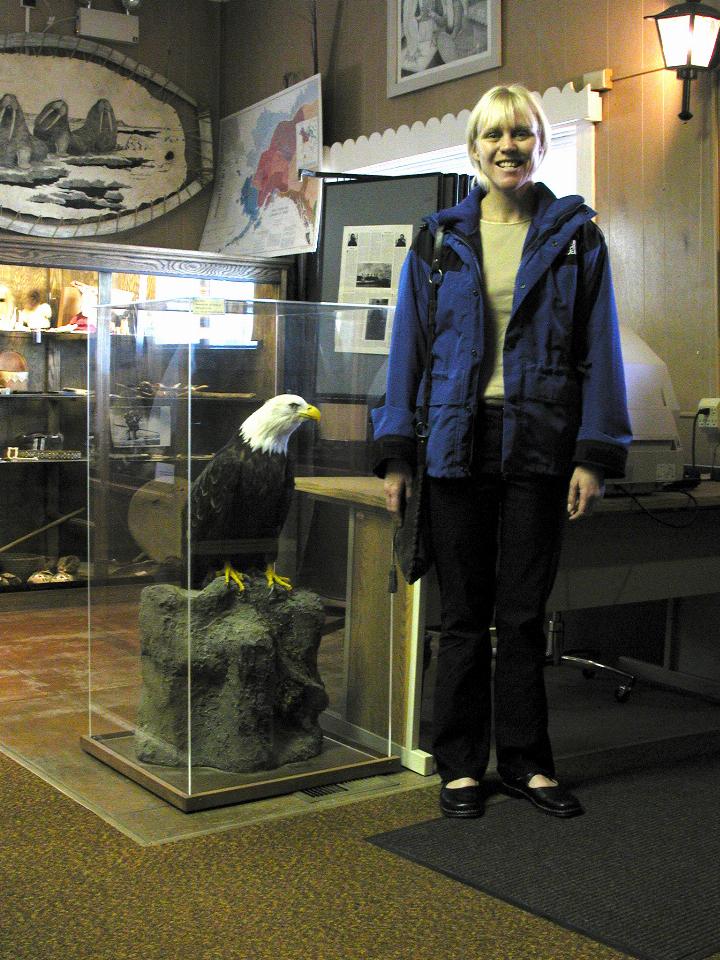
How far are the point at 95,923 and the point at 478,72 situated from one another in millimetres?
4055

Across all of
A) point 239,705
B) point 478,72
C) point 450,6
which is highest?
point 450,6

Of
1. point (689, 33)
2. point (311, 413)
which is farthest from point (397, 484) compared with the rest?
point (689, 33)

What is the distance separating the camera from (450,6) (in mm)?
5121

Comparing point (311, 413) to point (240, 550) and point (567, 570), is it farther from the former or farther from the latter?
point (567, 570)

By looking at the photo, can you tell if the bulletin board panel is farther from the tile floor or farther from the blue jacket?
the tile floor

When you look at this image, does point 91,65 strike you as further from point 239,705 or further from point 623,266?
point 239,705

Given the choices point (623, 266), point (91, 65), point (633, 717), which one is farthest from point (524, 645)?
point (91, 65)

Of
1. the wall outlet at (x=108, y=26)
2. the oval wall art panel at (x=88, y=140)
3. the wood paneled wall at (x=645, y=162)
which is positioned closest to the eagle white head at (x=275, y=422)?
the wood paneled wall at (x=645, y=162)

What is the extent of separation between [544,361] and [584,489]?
0.29 m

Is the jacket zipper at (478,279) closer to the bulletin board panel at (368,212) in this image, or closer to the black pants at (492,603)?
the black pants at (492,603)

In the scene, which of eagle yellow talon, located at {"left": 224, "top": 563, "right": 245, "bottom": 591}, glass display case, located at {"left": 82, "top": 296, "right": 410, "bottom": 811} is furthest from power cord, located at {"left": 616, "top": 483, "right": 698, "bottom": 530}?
eagle yellow talon, located at {"left": 224, "top": 563, "right": 245, "bottom": 591}

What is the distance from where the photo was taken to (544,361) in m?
2.52

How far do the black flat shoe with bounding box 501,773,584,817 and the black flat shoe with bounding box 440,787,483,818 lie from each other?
12cm

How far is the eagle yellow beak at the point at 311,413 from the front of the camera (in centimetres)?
269
